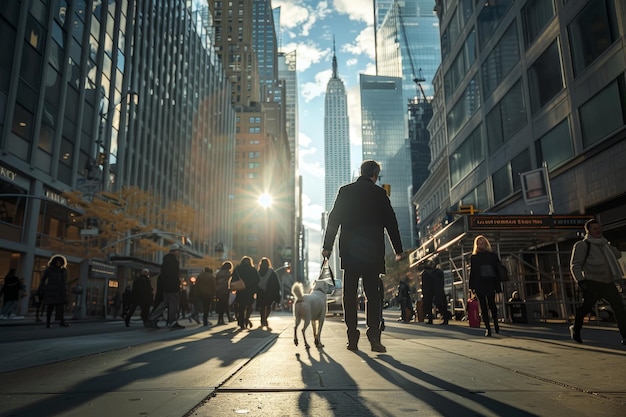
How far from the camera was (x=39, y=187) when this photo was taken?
2459cm

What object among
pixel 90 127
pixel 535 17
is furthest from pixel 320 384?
pixel 90 127

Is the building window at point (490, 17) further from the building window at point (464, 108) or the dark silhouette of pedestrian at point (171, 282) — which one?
the dark silhouette of pedestrian at point (171, 282)

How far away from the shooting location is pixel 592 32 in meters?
17.9

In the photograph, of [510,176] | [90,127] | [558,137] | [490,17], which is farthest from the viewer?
[90,127]

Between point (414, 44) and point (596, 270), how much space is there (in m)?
178

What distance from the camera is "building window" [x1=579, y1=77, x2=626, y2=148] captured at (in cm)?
1592

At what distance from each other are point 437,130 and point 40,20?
47893 millimetres

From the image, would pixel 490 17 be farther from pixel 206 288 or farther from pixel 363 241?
pixel 363 241

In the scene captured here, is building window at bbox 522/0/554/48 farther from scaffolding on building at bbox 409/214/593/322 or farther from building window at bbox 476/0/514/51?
scaffolding on building at bbox 409/214/593/322

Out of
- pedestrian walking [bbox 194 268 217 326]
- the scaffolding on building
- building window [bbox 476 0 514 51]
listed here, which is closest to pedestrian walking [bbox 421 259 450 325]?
the scaffolding on building

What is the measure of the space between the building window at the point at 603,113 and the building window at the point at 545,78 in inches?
102

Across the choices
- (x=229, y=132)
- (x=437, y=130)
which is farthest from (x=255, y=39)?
(x=437, y=130)

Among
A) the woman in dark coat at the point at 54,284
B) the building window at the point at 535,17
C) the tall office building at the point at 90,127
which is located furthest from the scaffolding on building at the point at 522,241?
the tall office building at the point at 90,127

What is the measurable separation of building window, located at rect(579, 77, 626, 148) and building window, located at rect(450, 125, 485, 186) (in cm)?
1100
